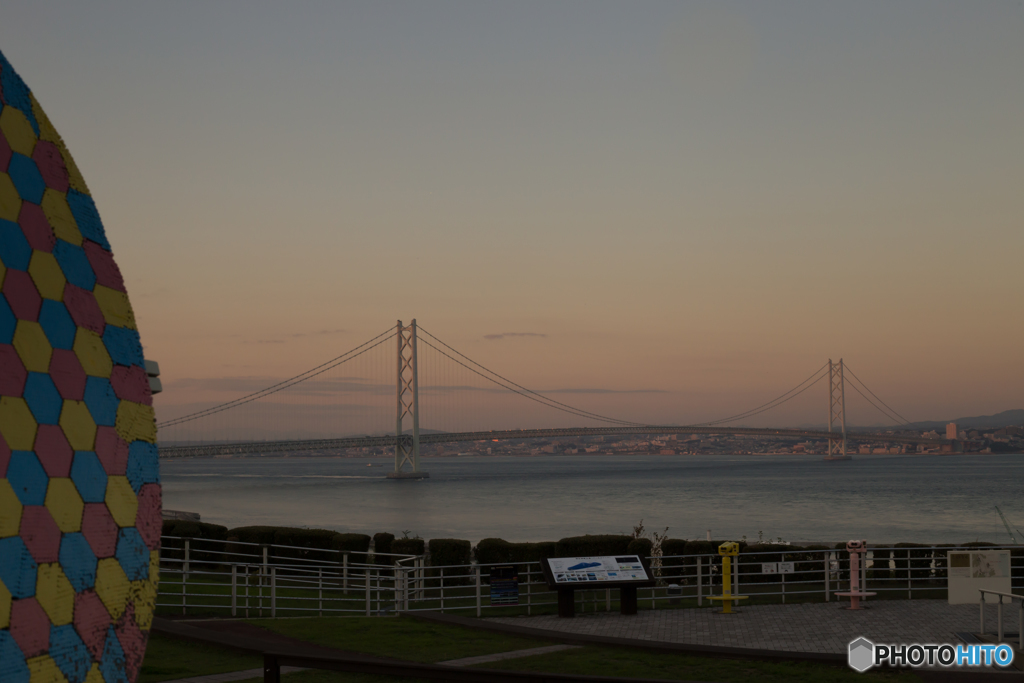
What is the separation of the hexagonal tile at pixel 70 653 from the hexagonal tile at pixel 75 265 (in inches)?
34.3

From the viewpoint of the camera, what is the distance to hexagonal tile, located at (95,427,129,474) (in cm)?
243

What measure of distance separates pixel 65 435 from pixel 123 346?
332mm

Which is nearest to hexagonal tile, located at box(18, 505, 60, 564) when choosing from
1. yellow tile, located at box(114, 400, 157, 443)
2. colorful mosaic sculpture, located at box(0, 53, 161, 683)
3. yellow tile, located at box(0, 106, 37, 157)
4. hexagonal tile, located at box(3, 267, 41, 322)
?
colorful mosaic sculpture, located at box(0, 53, 161, 683)

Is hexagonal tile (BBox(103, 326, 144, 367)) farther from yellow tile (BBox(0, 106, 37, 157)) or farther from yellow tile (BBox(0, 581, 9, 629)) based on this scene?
yellow tile (BBox(0, 581, 9, 629))

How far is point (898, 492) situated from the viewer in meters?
76.1

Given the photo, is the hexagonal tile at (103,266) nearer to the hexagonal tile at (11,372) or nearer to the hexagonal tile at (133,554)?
the hexagonal tile at (11,372)

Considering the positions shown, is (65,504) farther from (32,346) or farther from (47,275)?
(47,275)

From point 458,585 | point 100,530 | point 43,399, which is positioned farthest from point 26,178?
point 458,585

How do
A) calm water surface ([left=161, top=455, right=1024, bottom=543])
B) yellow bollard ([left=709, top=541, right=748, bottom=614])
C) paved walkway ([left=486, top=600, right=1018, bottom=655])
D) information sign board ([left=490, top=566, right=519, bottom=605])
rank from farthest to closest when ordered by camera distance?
calm water surface ([left=161, top=455, right=1024, bottom=543]), information sign board ([left=490, top=566, right=519, bottom=605]), yellow bollard ([left=709, top=541, right=748, bottom=614]), paved walkway ([left=486, top=600, right=1018, bottom=655])

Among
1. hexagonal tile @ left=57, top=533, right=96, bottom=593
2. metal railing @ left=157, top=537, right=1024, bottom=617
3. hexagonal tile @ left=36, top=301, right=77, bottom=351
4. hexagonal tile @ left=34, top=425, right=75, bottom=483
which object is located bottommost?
metal railing @ left=157, top=537, right=1024, bottom=617

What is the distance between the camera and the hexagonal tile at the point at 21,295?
223 cm

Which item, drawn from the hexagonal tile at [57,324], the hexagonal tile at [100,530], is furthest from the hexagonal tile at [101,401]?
the hexagonal tile at [100,530]

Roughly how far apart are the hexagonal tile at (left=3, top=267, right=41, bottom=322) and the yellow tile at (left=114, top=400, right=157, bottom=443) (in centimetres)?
35

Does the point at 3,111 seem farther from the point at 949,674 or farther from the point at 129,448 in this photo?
the point at 949,674
